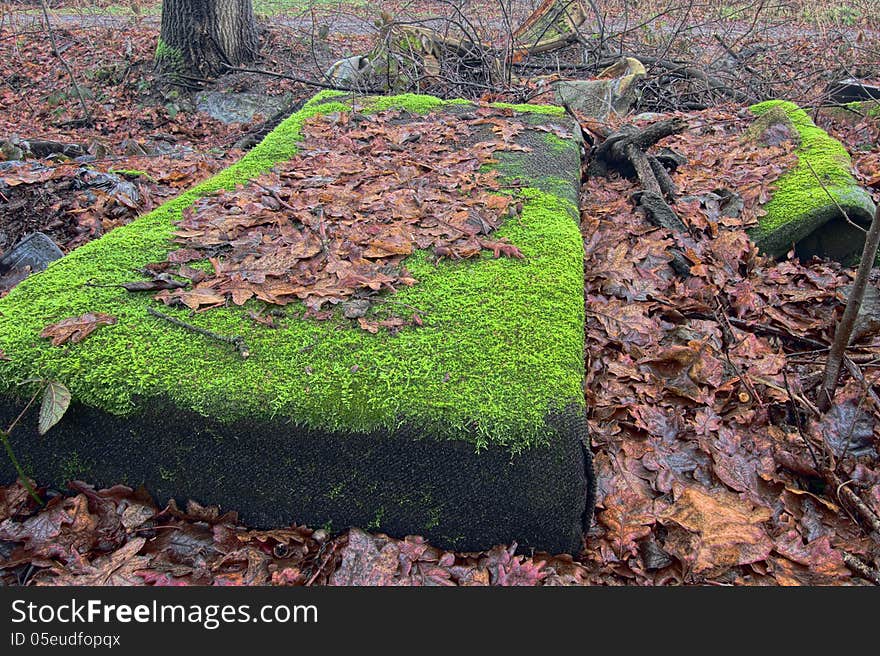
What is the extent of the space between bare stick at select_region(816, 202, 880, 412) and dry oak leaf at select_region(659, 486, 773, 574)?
0.78 m

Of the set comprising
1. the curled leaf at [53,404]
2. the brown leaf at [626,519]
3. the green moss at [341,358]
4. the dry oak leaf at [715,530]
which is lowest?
the brown leaf at [626,519]

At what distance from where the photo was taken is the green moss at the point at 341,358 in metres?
1.95

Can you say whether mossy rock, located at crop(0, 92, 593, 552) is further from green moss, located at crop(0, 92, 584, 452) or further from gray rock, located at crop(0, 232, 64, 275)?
gray rock, located at crop(0, 232, 64, 275)

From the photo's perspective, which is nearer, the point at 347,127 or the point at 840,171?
the point at 840,171

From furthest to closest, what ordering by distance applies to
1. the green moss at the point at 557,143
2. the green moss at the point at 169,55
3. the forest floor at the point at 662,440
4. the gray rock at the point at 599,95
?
1. the green moss at the point at 169,55
2. the gray rock at the point at 599,95
3. the green moss at the point at 557,143
4. the forest floor at the point at 662,440

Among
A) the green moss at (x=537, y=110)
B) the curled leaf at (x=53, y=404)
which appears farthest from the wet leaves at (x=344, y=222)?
the green moss at (x=537, y=110)

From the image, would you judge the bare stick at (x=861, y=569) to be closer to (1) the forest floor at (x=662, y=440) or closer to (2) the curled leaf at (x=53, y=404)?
(1) the forest floor at (x=662, y=440)

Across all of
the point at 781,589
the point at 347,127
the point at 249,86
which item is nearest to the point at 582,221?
the point at 347,127

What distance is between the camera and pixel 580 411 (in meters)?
1.98

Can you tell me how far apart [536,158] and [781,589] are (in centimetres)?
329

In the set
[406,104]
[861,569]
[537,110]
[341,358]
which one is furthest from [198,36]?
[861,569]

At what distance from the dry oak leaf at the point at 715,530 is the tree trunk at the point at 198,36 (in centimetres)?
914

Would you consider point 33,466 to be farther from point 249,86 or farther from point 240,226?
point 249,86

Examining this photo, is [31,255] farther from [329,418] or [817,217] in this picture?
[817,217]
